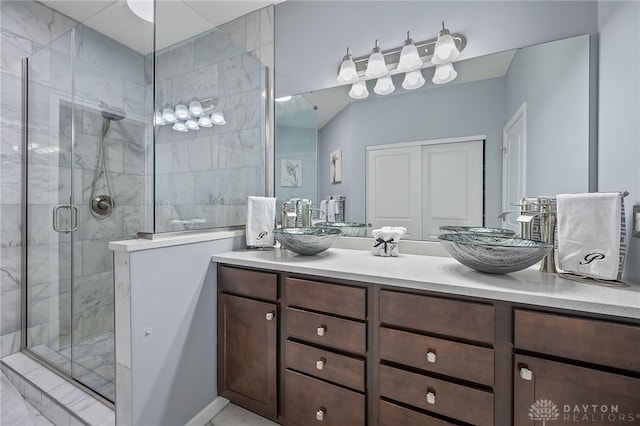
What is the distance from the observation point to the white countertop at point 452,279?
86 centimetres

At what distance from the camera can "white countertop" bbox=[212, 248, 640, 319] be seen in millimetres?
856

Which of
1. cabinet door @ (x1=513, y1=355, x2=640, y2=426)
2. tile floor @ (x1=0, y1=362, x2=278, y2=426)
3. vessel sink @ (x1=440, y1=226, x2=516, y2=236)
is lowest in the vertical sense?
tile floor @ (x1=0, y1=362, x2=278, y2=426)

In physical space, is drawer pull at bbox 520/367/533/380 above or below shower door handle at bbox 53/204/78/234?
below

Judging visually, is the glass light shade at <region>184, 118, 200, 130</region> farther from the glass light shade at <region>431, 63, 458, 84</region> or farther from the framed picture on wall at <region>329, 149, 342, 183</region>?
the glass light shade at <region>431, 63, 458, 84</region>

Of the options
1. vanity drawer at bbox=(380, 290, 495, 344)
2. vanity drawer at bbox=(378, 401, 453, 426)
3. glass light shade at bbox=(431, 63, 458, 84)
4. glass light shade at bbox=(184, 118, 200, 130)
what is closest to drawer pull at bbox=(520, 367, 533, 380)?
vanity drawer at bbox=(380, 290, 495, 344)

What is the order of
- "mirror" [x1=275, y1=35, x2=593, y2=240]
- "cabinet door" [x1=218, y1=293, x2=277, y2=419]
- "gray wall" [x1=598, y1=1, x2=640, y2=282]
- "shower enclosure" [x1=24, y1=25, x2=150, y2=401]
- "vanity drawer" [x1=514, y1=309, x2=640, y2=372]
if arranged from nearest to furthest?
"vanity drawer" [x1=514, y1=309, x2=640, y2=372]
"gray wall" [x1=598, y1=1, x2=640, y2=282]
"mirror" [x1=275, y1=35, x2=593, y2=240]
"cabinet door" [x1=218, y1=293, x2=277, y2=419]
"shower enclosure" [x1=24, y1=25, x2=150, y2=401]

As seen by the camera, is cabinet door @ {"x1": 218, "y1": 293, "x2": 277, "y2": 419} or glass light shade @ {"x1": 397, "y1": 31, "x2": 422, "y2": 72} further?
glass light shade @ {"x1": 397, "y1": 31, "x2": 422, "y2": 72}

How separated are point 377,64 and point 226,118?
113 cm

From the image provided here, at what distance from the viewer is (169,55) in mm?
1931

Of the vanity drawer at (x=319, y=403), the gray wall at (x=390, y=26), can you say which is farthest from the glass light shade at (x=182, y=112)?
the vanity drawer at (x=319, y=403)

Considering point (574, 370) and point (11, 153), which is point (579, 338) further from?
point (11, 153)

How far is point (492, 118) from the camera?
1.49m

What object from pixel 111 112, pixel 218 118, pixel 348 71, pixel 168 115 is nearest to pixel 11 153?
pixel 111 112

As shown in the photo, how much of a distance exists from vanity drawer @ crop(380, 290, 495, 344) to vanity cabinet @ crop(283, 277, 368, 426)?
12 centimetres
